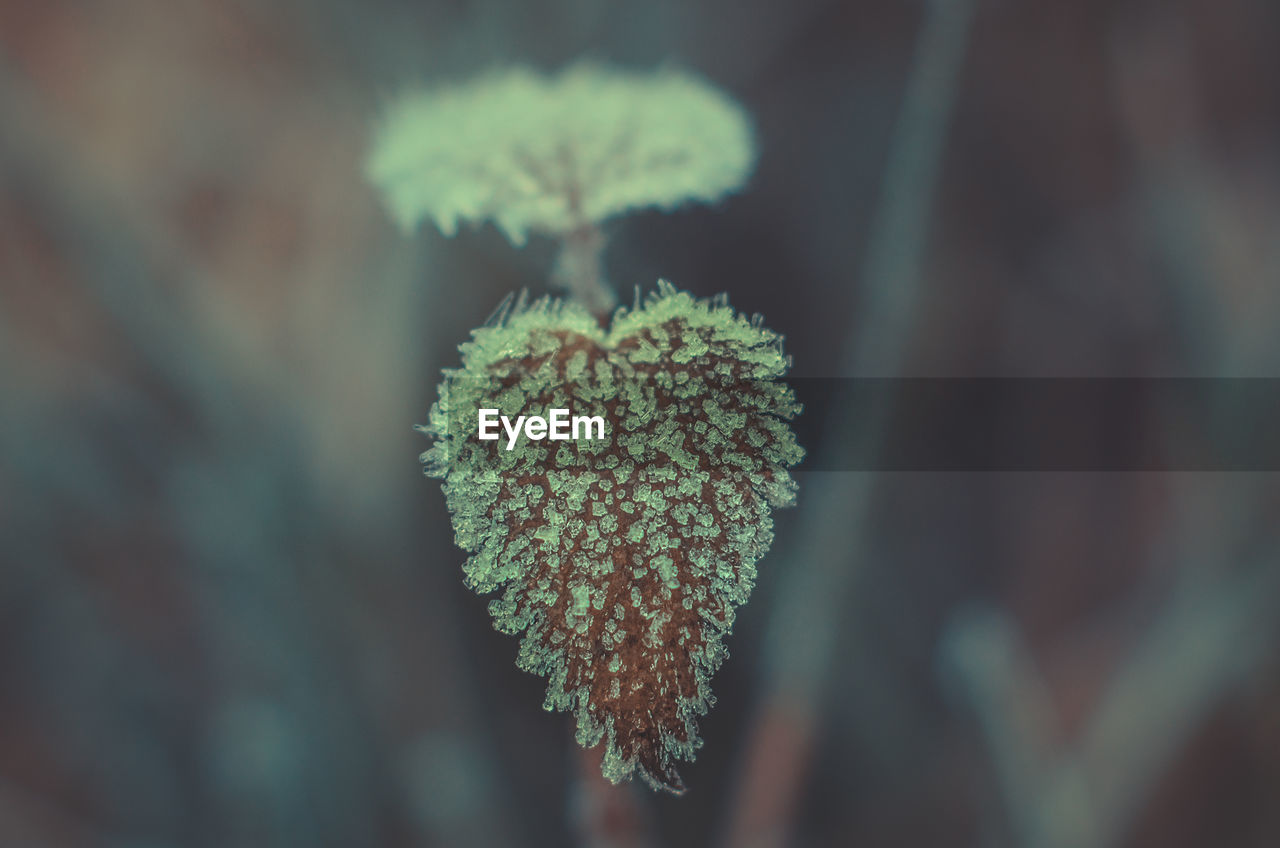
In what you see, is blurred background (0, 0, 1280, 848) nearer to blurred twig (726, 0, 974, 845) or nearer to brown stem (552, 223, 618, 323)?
blurred twig (726, 0, 974, 845)

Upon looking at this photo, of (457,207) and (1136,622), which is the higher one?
(457,207)

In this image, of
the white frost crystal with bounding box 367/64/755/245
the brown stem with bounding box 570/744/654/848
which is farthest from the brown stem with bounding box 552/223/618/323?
the brown stem with bounding box 570/744/654/848

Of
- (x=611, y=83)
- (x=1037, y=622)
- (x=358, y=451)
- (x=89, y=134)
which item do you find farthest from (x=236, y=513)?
(x=1037, y=622)

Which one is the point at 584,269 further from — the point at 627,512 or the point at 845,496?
the point at 845,496

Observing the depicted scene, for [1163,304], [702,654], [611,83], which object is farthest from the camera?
[1163,304]

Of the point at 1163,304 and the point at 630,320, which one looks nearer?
the point at 630,320

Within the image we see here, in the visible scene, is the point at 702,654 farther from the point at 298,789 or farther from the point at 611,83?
the point at 298,789
